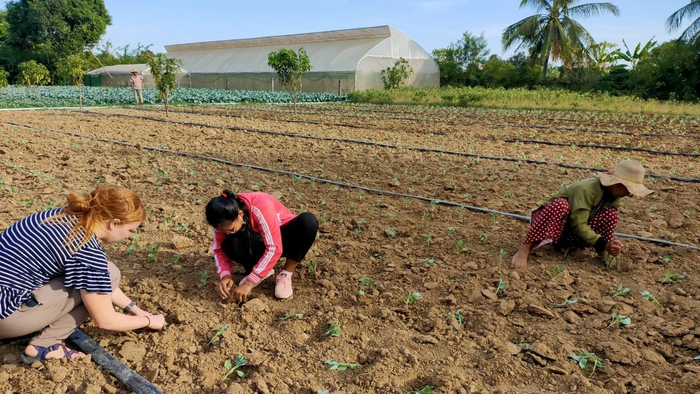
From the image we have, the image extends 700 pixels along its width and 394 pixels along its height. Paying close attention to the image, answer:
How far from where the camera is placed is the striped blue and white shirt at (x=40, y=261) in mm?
1953

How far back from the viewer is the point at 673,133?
967cm

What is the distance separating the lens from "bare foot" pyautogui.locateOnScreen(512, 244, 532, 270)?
3119mm

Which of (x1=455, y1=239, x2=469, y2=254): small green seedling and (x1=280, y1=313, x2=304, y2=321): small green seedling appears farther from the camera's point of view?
(x1=455, y1=239, x2=469, y2=254): small green seedling

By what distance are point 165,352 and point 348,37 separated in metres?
29.0

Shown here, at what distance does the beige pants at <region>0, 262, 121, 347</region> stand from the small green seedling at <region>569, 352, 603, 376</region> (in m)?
2.25

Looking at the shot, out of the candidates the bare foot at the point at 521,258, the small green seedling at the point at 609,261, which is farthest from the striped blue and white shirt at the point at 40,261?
the small green seedling at the point at 609,261

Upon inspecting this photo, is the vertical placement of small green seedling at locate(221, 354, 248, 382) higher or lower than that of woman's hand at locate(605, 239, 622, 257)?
lower

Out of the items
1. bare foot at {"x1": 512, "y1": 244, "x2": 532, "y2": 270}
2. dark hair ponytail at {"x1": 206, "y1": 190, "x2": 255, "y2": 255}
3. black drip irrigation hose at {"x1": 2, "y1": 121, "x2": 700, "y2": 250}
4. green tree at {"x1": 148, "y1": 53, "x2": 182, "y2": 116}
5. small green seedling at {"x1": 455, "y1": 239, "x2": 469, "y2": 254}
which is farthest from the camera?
green tree at {"x1": 148, "y1": 53, "x2": 182, "y2": 116}

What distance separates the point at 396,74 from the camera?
995 inches

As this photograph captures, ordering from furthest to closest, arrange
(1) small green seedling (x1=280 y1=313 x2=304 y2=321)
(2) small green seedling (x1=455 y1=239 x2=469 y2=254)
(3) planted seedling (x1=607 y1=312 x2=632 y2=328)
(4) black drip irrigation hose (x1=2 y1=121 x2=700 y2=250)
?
1. (4) black drip irrigation hose (x1=2 y1=121 x2=700 y2=250)
2. (2) small green seedling (x1=455 y1=239 x2=469 y2=254)
3. (1) small green seedling (x1=280 y1=313 x2=304 y2=321)
4. (3) planted seedling (x1=607 y1=312 x2=632 y2=328)

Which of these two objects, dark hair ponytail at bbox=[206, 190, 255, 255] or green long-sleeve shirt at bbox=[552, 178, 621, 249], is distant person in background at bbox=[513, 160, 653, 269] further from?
dark hair ponytail at bbox=[206, 190, 255, 255]

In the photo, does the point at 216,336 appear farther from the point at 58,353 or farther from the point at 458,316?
the point at 458,316

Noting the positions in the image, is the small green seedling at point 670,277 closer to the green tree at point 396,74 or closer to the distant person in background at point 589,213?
the distant person in background at point 589,213

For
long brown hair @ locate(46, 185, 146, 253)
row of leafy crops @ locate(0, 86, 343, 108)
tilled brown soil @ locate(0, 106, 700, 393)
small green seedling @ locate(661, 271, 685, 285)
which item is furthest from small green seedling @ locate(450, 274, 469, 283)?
row of leafy crops @ locate(0, 86, 343, 108)
